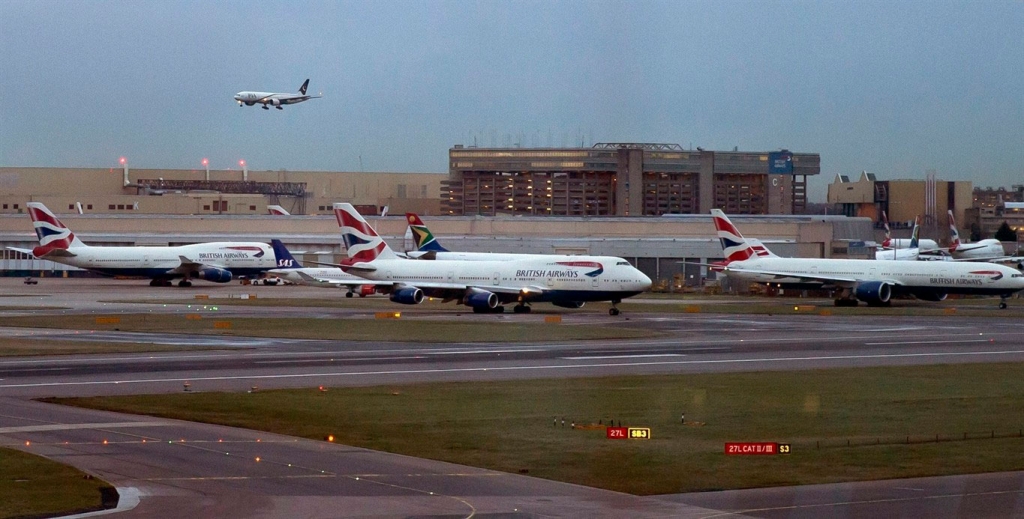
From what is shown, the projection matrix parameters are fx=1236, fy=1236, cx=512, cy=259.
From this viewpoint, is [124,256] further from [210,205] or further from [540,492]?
[540,492]

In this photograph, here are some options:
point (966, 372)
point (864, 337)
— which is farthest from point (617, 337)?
point (966, 372)

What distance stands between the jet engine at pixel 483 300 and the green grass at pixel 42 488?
48068mm

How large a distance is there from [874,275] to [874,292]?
81.2 inches

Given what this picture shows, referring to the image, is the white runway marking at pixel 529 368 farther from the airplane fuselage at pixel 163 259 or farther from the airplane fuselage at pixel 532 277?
the airplane fuselage at pixel 163 259

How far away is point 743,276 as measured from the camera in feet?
291

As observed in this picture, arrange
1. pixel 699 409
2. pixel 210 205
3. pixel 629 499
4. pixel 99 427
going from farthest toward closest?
1. pixel 210 205
2. pixel 699 409
3. pixel 99 427
4. pixel 629 499

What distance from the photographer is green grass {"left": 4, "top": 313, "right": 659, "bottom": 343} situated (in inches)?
2082

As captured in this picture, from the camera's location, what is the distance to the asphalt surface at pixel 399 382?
58.7 ft

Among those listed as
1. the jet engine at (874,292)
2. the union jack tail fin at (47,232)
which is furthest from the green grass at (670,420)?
the union jack tail fin at (47,232)

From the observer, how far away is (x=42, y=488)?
18938 millimetres

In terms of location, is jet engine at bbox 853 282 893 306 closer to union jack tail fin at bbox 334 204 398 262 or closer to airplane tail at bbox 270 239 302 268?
union jack tail fin at bbox 334 204 398 262

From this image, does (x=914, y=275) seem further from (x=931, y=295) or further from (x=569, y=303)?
(x=569, y=303)

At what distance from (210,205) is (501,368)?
13812cm

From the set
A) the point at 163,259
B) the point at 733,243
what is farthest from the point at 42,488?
the point at 163,259
